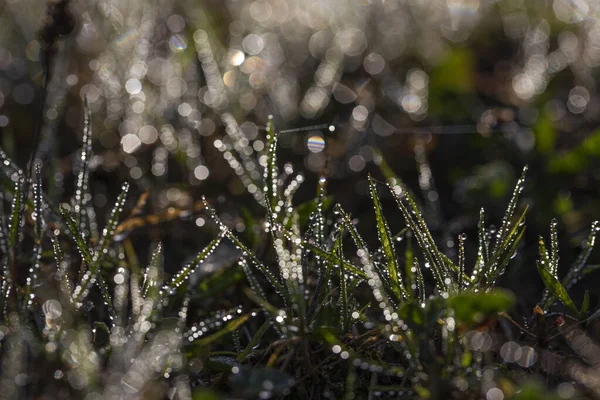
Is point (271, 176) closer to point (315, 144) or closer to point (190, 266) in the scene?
point (190, 266)

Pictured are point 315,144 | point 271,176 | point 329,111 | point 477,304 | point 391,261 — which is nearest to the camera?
point 477,304

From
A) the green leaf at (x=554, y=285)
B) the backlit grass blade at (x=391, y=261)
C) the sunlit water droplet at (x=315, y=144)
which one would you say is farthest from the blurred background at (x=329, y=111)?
the backlit grass blade at (x=391, y=261)

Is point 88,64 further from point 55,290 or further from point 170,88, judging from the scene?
point 55,290

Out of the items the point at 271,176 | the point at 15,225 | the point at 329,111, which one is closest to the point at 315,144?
the point at 329,111

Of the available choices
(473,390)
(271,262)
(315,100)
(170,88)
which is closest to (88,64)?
(170,88)

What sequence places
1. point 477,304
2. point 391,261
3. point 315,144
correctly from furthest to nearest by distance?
1. point 315,144
2. point 391,261
3. point 477,304

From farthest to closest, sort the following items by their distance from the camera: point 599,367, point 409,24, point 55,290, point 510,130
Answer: point 409,24 → point 510,130 → point 55,290 → point 599,367

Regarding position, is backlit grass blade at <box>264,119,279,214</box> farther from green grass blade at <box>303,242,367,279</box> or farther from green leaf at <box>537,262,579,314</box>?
green leaf at <box>537,262,579,314</box>

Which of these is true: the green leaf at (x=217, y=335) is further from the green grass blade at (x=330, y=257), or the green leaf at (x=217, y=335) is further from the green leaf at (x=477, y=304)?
the green leaf at (x=477, y=304)
